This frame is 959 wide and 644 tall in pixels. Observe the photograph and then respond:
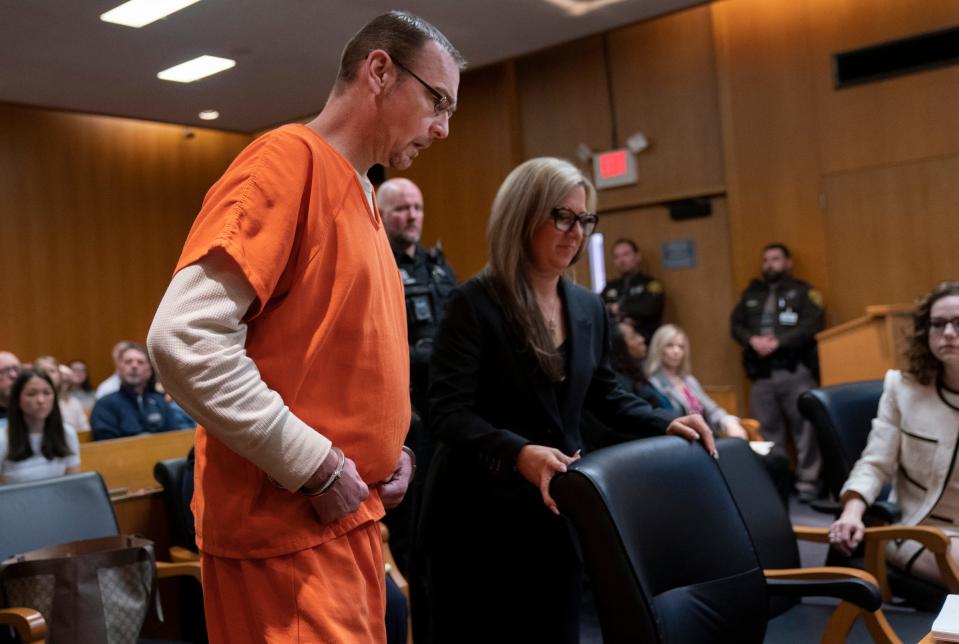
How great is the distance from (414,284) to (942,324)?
1.78m

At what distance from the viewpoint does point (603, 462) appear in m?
1.70

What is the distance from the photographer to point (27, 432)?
157 inches

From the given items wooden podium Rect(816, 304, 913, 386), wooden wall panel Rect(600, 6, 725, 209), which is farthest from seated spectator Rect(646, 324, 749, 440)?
wooden wall panel Rect(600, 6, 725, 209)

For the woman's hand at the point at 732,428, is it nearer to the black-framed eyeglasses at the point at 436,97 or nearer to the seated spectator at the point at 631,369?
the seated spectator at the point at 631,369

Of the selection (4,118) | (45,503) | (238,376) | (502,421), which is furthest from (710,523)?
(4,118)

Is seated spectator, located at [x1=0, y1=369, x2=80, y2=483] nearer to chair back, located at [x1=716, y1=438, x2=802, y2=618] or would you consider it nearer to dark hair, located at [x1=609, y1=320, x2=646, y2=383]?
dark hair, located at [x1=609, y1=320, x2=646, y2=383]

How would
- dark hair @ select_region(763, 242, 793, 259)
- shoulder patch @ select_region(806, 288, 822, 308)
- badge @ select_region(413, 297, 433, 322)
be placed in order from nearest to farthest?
badge @ select_region(413, 297, 433, 322)
shoulder patch @ select_region(806, 288, 822, 308)
dark hair @ select_region(763, 242, 793, 259)

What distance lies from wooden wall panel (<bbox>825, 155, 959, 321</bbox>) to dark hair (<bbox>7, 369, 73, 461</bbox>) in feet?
17.6

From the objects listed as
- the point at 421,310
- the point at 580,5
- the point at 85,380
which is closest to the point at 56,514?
the point at 421,310

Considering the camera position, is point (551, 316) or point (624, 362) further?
point (624, 362)

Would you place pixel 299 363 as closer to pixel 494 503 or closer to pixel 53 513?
pixel 494 503

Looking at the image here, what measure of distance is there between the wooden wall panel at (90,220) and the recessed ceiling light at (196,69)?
2.46m

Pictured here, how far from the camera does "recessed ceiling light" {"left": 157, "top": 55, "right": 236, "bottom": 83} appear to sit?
24.7 ft

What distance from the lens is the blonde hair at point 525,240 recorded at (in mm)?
1865
